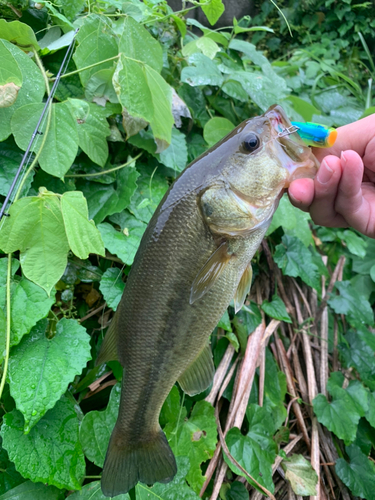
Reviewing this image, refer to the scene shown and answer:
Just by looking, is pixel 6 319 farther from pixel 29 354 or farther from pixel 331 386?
pixel 331 386

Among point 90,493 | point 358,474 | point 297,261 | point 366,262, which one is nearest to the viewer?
point 90,493

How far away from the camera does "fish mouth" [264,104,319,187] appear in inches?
40.1

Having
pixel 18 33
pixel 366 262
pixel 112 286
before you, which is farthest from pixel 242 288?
pixel 366 262

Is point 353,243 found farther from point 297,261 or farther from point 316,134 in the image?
point 316,134

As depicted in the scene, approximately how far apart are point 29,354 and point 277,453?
1212mm

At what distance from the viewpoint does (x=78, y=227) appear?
1.08 metres

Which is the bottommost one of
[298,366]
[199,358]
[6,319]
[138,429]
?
[298,366]

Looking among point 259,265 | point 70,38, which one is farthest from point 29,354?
point 259,265

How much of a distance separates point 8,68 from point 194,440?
147cm

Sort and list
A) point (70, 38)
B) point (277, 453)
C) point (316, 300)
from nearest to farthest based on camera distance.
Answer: point (70, 38)
point (277, 453)
point (316, 300)

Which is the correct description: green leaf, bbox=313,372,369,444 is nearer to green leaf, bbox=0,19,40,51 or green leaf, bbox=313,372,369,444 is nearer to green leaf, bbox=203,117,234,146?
green leaf, bbox=203,117,234,146

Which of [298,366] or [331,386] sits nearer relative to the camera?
[331,386]

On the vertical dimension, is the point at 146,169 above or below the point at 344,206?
below

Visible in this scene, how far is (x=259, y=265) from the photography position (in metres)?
2.16
